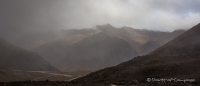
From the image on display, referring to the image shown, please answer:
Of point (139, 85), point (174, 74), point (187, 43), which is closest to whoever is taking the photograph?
point (139, 85)

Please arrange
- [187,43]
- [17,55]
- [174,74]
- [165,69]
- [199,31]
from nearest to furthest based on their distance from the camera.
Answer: [174,74], [165,69], [187,43], [199,31], [17,55]

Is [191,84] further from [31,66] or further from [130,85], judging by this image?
[31,66]

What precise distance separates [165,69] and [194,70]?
12.2 ft

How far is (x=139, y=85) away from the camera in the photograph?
19734 millimetres

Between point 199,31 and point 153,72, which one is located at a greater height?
point 199,31

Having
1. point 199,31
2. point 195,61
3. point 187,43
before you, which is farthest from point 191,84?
point 199,31

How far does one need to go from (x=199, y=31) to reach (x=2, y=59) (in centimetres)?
16373

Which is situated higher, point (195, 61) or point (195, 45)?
point (195, 45)

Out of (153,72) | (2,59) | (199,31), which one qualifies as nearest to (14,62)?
(2,59)

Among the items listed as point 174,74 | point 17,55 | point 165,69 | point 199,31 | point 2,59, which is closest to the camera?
point 174,74

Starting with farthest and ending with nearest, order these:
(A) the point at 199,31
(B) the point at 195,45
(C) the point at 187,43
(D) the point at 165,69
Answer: (A) the point at 199,31 → (C) the point at 187,43 → (B) the point at 195,45 → (D) the point at 165,69

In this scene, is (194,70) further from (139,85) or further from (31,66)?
(31,66)

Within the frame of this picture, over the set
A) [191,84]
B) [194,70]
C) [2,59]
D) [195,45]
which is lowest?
[191,84]

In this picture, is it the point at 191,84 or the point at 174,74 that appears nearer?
the point at 191,84
